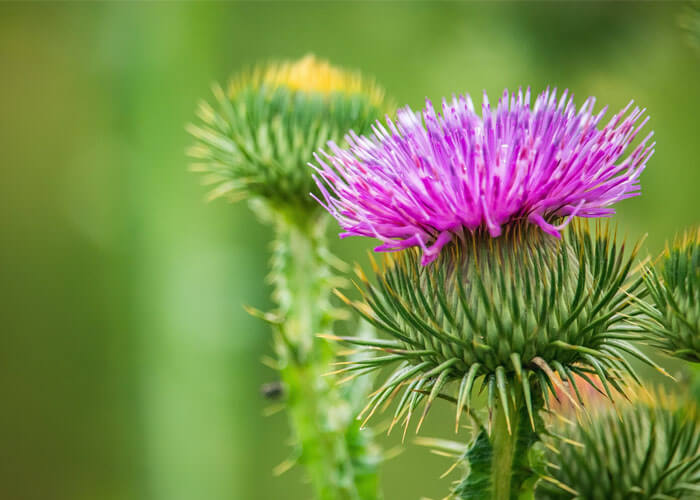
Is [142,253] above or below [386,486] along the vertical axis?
above

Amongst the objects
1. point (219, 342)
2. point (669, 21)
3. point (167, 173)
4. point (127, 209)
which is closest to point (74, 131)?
point (127, 209)

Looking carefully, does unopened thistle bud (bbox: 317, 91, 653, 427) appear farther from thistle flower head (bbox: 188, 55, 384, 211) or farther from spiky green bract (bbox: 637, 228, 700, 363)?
thistle flower head (bbox: 188, 55, 384, 211)

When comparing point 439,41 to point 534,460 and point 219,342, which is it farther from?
point 534,460

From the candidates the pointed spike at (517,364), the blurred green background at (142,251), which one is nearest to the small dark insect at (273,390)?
the pointed spike at (517,364)

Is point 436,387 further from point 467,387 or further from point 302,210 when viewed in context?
point 302,210

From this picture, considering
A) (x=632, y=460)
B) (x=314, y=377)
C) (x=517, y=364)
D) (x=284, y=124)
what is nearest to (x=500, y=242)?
(x=517, y=364)

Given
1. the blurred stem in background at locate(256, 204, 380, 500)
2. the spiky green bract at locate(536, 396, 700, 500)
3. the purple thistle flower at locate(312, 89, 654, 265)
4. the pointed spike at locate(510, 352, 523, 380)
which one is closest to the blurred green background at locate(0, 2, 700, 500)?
the blurred stem in background at locate(256, 204, 380, 500)

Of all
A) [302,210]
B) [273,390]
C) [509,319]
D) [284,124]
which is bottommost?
[273,390]
